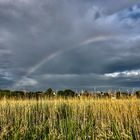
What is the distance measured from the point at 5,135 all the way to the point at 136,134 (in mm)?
3311

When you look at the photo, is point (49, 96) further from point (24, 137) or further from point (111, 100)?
point (24, 137)

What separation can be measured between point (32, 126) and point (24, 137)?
155cm

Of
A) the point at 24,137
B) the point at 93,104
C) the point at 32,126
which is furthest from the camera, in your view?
the point at 93,104

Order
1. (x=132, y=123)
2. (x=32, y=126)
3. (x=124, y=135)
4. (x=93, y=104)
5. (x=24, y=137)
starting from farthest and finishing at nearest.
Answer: (x=93, y=104) → (x=32, y=126) → (x=132, y=123) → (x=24, y=137) → (x=124, y=135)

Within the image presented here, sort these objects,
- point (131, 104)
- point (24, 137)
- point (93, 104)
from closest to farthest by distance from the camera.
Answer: point (24, 137) → point (131, 104) → point (93, 104)

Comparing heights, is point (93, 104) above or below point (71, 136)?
above

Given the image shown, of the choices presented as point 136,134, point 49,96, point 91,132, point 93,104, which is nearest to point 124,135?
point 136,134

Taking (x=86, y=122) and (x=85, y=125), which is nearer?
(x=85, y=125)

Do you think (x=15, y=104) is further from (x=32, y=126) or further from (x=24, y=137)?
(x=24, y=137)

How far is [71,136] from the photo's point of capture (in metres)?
9.30

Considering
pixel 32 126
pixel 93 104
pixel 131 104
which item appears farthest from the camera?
pixel 93 104

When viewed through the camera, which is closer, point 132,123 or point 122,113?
point 132,123

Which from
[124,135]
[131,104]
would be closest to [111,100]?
[131,104]

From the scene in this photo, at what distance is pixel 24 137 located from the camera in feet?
29.6
